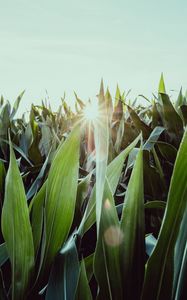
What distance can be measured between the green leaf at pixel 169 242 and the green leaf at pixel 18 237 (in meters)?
0.12

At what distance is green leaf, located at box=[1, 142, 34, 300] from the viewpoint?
35 cm

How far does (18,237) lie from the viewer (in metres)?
0.35

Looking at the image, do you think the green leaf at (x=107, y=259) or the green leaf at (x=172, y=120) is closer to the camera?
the green leaf at (x=107, y=259)

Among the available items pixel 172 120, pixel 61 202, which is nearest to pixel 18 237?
pixel 61 202

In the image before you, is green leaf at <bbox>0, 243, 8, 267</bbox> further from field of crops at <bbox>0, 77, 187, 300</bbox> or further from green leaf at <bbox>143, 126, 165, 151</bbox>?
green leaf at <bbox>143, 126, 165, 151</bbox>

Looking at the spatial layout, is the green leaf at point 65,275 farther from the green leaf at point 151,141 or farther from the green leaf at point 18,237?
the green leaf at point 151,141

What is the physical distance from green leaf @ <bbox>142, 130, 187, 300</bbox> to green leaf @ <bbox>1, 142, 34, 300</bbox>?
0.40ft

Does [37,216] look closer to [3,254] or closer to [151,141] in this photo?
[3,254]

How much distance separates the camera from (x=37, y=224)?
1.35ft

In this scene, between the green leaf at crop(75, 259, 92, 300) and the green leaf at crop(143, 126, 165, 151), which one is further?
the green leaf at crop(143, 126, 165, 151)

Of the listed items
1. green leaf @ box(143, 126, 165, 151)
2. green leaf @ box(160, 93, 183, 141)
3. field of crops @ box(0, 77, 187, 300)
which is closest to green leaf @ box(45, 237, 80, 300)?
field of crops @ box(0, 77, 187, 300)

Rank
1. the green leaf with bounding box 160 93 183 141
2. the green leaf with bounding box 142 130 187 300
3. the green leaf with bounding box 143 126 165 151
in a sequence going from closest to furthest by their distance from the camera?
1. the green leaf with bounding box 142 130 187 300
2. the green leaf with bounding box 143 126 165 151
3. the green leaf with bounding box 160 93 183 141

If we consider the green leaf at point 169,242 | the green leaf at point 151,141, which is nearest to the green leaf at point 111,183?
the green leaf at point 169,242

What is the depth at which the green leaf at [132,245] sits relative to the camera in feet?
0.99
